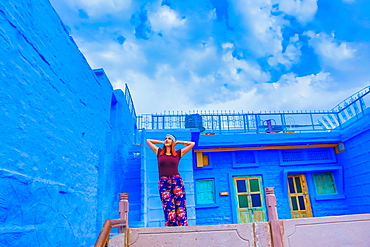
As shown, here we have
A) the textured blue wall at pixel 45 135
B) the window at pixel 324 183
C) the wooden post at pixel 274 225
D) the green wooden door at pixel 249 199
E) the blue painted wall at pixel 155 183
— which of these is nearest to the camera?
the textured blue wall at pixel 45 135

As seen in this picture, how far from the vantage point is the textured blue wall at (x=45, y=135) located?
2.79 meters

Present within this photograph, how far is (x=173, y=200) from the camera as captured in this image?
406 cm

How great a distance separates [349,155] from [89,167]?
26.8 feet

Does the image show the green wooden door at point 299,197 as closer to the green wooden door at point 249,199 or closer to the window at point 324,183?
the window at point 324,183

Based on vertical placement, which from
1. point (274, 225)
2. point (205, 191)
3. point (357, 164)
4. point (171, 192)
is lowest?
point (274, 225)

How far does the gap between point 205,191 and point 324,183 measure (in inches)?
164

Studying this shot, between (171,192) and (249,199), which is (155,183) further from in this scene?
(249,199)

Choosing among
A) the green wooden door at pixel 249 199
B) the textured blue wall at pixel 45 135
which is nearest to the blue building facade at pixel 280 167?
the green wooden door at pixel 249 199

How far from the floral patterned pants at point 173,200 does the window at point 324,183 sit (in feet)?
22.7

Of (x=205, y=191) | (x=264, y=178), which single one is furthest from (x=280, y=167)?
(x=205, y=191)

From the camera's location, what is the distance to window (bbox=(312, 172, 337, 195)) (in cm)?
927

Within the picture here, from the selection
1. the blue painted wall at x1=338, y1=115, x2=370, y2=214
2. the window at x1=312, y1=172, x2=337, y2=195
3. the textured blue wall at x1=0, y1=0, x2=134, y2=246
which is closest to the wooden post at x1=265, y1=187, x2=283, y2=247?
the textured blue wall at x1=0, y1=0, x2=134, y2=246

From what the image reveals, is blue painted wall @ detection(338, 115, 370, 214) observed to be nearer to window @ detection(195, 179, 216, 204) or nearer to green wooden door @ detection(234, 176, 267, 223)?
green wooden door @ detection(234, 176, 267, 223)

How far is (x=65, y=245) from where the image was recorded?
3.87 metres
